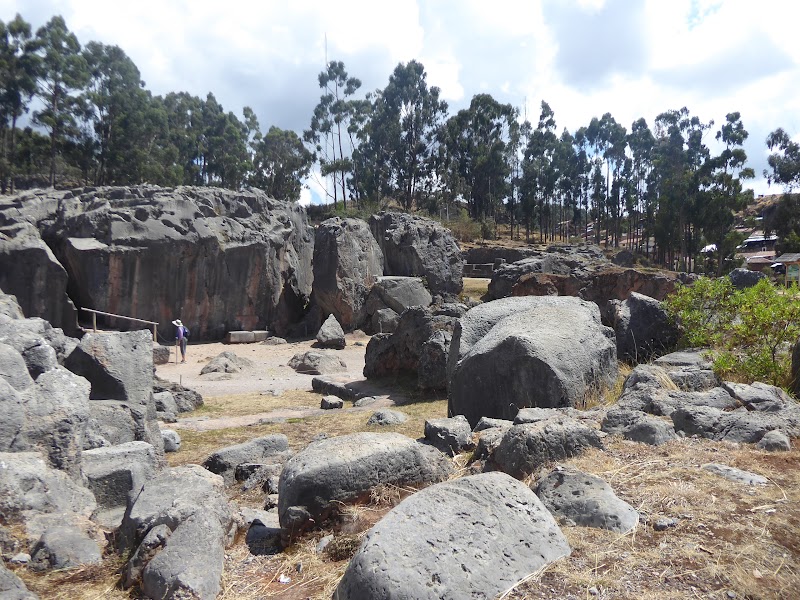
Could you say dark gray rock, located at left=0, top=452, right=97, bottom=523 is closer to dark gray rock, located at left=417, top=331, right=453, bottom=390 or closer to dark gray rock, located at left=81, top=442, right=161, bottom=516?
dark gray rock, located at left=81, top=442, right=161, bottom=516

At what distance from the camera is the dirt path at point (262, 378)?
10719 mm

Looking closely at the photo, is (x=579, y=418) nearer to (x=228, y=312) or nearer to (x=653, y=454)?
(x=653, y=454)

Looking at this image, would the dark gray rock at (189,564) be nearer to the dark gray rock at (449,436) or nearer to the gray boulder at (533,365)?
the dark gray rock at (449,436)

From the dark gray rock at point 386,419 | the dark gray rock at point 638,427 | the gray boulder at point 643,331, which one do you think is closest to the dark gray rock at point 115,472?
the dark gray rock at point 638,427

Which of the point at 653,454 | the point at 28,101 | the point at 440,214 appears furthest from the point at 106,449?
the point at 440,214

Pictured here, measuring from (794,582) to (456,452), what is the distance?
2890 mm

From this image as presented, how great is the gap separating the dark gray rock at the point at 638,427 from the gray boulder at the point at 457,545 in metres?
1.91

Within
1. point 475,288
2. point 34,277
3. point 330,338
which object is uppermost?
point 34,277

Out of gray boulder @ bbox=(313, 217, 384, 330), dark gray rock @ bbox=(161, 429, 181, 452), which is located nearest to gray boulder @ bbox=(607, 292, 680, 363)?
dark gray rock @ bbox=(161, 429, 181, 452)

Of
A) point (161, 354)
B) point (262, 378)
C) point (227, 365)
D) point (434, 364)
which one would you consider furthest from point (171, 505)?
point (161, 354)

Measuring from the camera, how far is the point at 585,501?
11.9 feet

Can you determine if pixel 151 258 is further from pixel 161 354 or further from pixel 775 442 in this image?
pixel 775 442

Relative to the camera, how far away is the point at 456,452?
546 centimetres

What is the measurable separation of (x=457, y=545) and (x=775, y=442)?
9.73ft
